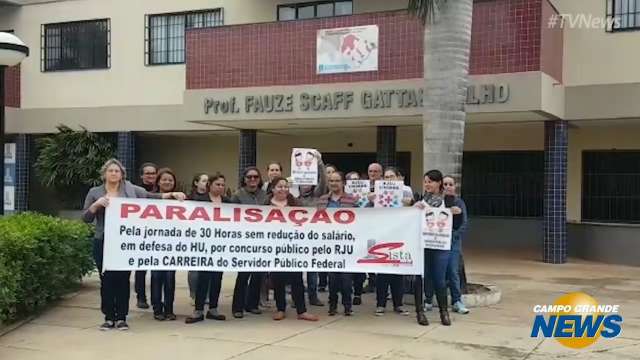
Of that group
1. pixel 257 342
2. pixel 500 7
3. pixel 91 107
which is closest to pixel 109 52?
pixel 91 107

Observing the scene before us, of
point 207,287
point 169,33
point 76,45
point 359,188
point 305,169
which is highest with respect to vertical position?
point 169,33

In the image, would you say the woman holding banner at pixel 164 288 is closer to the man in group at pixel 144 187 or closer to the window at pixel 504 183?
the man in group at pixel 144 187

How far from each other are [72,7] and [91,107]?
2.90 meters

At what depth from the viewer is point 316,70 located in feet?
49.5

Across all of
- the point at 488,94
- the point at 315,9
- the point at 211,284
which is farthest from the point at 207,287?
the point at 315,9

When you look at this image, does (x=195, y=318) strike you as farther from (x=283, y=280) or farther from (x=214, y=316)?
(x=283, y=280)

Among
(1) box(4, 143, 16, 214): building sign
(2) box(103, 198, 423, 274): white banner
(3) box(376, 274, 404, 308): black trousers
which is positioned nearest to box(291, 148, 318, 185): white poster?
(2) box(103, 198, 423, 274): white banner

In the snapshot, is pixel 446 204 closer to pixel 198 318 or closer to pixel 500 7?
pixel 198 318

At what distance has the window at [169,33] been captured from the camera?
733 inches

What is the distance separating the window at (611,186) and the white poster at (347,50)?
613 cm

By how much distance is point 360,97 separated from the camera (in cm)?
1458

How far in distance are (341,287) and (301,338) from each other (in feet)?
4.44

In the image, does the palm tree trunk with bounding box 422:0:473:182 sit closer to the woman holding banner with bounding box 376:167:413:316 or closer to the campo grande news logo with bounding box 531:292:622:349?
the woman holding banner with bounding box 376:167:413:316

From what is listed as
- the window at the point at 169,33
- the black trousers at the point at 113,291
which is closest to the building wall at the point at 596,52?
the window at the point at 169,33
